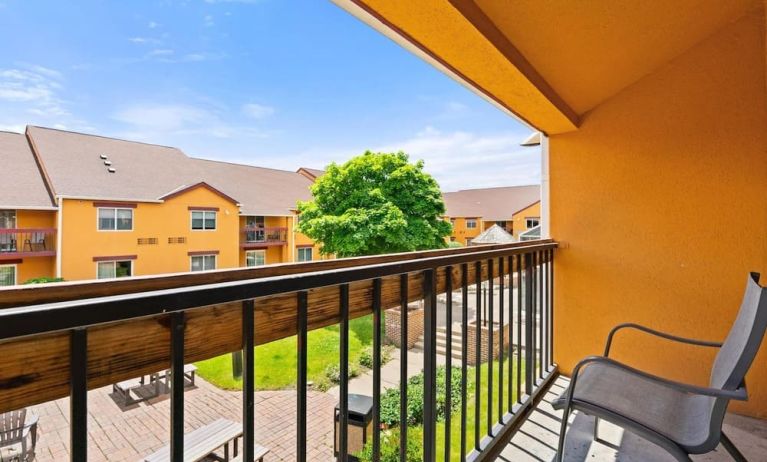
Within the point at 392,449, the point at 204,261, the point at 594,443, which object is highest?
the point at 204,261

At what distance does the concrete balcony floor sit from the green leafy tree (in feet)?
32.9

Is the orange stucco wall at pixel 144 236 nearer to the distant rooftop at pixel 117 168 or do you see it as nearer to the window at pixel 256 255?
the distant rooftop at pixel 117 168

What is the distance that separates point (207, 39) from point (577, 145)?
5.14 meters

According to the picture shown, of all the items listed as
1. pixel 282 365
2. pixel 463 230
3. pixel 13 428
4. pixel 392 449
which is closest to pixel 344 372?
pixel 392 449

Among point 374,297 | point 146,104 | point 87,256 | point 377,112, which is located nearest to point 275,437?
point 87,256

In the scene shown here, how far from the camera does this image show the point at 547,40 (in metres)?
1.59

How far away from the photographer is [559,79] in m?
1.93

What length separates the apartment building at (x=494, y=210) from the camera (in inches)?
696

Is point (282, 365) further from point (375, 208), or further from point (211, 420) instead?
point (375, 208)

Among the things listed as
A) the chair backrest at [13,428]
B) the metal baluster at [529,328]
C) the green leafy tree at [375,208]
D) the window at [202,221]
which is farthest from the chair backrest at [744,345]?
the green leafy tree at [375,208]

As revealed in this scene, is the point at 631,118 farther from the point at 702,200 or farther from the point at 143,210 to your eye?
the point at 143,210

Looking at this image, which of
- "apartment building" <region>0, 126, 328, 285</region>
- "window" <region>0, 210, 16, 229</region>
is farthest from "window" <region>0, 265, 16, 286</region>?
"window" <region>0, 210, 16, 229</region>

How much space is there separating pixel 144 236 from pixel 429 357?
4.32 m

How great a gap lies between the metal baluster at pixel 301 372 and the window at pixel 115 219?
4601mm
